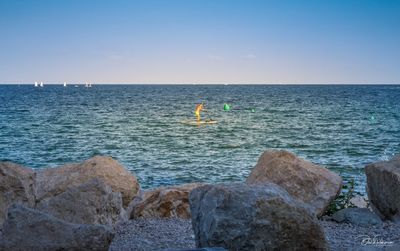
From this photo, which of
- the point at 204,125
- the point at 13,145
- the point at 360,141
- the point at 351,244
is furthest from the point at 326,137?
the point at 351,244

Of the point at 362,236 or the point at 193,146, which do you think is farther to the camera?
the point at 193,146

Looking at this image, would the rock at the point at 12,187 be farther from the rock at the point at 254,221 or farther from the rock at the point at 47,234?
the rock at the point at 254,221

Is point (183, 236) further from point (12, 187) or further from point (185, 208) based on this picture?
point (12, 187)

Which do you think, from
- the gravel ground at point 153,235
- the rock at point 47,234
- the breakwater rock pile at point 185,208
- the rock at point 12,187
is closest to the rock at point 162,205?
the breakwater rock pile at point 185,208

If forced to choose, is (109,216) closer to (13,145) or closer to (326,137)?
(13,145)

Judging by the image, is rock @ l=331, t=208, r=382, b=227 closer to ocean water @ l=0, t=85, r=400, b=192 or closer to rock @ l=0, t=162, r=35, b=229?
rock @ l=0, t=162, r=35, b=229

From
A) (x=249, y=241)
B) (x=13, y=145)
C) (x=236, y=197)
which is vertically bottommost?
(x=13, y=145)

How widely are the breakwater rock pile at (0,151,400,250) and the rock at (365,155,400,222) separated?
2 cm

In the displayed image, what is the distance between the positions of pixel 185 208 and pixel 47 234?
187 inches

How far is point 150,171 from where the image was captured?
23.6 metres

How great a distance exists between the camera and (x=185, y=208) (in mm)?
10938

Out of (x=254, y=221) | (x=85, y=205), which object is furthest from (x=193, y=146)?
(x=254, y=221)

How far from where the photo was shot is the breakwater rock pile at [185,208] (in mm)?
6410

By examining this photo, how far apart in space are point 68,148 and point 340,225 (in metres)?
26.3
